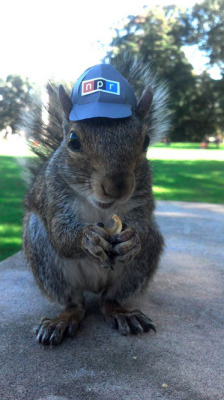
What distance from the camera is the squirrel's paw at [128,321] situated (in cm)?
179

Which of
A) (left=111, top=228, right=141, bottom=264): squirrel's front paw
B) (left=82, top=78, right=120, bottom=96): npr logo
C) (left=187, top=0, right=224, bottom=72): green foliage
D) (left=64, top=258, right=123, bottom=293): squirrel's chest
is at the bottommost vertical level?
(left=64, top=258, right=123, bottom=293): squirrel's chest

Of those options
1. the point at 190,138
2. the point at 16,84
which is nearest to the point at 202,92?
the point at 16,84

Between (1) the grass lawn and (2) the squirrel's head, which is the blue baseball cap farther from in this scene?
(1) the grass lawn

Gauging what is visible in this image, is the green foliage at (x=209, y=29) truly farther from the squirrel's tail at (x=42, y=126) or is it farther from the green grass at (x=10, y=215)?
the squirrel's tail at (x=42, y=126)

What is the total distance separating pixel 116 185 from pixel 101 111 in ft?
0.98

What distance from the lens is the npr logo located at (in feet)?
5.58

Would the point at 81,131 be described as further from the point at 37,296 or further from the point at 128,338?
the point at 37,296

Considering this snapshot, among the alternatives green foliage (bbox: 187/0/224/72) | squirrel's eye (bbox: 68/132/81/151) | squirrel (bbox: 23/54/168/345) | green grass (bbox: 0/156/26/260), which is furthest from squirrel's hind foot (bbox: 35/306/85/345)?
green foliage (bbox: 187/0/224/72)

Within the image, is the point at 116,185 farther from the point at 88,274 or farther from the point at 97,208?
the point at 88,274

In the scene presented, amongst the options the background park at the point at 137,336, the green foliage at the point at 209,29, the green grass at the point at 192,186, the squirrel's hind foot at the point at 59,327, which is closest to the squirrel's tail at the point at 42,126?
the background park at the point at 137,336

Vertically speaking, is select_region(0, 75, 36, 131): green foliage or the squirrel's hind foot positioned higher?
select_region(0, 75, 36, 131): green foliage

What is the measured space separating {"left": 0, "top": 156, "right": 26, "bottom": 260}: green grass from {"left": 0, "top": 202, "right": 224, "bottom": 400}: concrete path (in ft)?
2.07

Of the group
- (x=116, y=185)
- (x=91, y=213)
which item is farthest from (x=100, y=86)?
(x=91, y=213)

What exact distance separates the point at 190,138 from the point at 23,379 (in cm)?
2916
